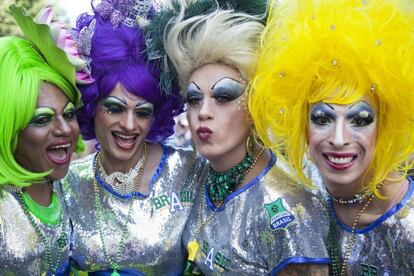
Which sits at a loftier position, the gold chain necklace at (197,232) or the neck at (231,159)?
the neck at (231,159)

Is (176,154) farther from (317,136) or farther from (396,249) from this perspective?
(396,249)

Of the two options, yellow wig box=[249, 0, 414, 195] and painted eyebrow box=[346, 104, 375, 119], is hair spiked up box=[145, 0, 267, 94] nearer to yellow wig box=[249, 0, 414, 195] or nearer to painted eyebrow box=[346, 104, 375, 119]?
yellow wig box=[249, 0, 414, 195]

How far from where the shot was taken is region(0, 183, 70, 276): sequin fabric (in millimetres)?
2955

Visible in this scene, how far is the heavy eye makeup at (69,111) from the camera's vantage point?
3.14 m

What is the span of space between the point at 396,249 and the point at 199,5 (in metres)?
1.61

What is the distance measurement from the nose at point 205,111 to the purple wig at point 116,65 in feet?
1.21

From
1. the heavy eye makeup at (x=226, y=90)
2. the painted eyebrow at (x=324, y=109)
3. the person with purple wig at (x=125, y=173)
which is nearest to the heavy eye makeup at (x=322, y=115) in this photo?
the painted eyebrow at (x=324, y=109)

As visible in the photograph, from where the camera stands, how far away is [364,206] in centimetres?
300

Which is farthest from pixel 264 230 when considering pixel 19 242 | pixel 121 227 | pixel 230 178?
pixel 19 242

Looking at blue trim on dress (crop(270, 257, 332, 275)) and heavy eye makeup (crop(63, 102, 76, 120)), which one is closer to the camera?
blue trim on dress (crop(270, 257, 332, 275))

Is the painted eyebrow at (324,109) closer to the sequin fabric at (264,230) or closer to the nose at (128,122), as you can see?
the sequin fabric at (264,230)

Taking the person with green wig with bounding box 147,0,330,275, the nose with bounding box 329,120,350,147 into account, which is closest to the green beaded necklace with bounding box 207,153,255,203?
the person with green wig with bounding box 147,0,330,275

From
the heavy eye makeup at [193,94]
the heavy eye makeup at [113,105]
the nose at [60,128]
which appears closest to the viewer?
the nose at [60,128]

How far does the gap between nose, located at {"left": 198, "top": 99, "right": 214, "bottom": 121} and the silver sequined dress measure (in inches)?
36.1
